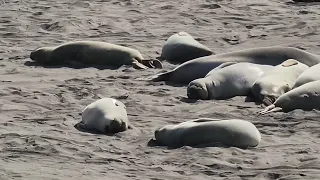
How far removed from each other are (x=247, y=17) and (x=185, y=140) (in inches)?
237

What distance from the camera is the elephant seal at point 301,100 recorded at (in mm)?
6461

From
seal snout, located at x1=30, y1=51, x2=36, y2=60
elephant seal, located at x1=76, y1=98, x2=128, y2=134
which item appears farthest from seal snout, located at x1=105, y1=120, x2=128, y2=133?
seal snout, located at x1=30, y1=51, x2=36, y2=60

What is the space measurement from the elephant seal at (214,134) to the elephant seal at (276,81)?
1.13m

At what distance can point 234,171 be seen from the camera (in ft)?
16.6

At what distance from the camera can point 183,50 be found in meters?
8.78

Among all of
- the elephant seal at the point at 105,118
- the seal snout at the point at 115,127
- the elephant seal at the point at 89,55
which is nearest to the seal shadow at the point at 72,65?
the elephant seal at the point at 89,55

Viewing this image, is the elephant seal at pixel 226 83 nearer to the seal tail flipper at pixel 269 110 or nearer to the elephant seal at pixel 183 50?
the seal tail flipper at pixel 269 110

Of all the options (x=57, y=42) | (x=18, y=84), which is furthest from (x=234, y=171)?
(x=57, y=42)

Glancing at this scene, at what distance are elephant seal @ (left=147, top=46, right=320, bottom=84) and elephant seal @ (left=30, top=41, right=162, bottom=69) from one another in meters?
0.76

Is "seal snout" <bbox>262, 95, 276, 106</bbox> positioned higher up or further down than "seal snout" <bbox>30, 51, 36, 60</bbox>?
higher up

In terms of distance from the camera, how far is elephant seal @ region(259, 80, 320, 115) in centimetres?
646

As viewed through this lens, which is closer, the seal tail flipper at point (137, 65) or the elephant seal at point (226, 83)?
the elephant seal at point (226, 83)

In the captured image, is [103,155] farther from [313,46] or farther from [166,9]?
[166,9]

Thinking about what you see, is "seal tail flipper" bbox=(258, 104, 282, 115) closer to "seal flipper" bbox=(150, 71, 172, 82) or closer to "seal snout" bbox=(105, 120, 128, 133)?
"seal snout" bbox=(105, 120, 128, 133)
